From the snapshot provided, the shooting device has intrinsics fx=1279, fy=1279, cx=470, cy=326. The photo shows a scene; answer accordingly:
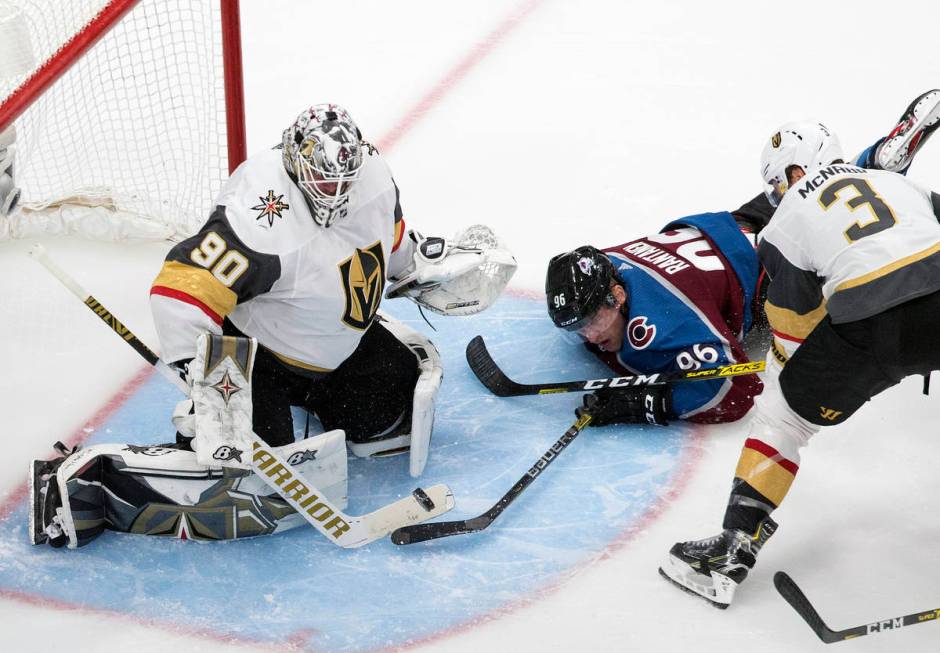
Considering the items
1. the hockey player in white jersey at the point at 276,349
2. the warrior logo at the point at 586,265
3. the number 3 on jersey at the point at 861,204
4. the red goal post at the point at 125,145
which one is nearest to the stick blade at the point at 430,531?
the hockey player in white jersey at the point at 276,349

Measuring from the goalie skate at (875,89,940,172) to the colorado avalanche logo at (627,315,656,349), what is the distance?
31.3 inches

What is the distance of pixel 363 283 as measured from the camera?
304 centimetres

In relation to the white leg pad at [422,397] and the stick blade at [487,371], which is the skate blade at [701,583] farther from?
the stick blade at [487,371]

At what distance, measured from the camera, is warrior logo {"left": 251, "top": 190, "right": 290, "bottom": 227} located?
9.42 ft

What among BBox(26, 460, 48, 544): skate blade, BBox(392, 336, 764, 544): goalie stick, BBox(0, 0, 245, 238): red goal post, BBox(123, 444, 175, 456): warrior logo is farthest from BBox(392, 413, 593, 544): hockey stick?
BBox(0, 0, 245, 238): red goal post

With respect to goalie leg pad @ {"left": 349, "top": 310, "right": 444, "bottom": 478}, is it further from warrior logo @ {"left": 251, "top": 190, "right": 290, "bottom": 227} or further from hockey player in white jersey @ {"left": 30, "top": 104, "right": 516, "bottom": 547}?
warrior logo @ {"left": 251, "top": 190, "right": 290, "bottom": 227}

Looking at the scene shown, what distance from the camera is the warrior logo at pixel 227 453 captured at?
277cm

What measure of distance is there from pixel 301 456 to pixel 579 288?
0.89 m

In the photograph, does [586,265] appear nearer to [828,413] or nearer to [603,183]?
[828,413]

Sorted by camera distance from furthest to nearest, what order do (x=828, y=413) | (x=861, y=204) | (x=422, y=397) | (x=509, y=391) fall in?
(x=509, y=391) → (x=422, y=397) → (x=828, y=413) → (x=861, y=204)

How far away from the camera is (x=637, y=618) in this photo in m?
2.83

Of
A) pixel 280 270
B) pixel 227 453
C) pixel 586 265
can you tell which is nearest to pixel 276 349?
pixel 280 270

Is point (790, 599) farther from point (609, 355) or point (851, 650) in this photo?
point (609, 355)

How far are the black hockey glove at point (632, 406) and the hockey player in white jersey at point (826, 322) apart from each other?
503mm
